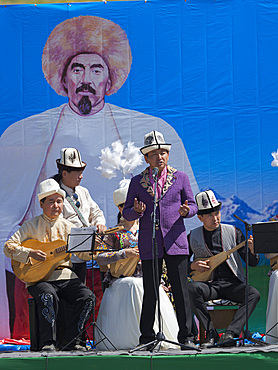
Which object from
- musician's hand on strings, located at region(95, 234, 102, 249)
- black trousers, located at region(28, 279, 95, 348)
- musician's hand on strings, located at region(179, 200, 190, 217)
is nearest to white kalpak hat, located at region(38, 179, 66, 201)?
musician's hand on strings, located at region(95, 234, 102, 249)

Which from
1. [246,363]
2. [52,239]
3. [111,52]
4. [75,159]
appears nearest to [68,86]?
[111,52]

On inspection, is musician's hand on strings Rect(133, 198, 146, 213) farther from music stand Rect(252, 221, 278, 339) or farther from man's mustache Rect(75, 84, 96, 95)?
man's mustache Rect(75, 84, 96, 95)

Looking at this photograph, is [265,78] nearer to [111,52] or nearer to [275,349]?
[111,52]

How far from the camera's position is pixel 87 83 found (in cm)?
680

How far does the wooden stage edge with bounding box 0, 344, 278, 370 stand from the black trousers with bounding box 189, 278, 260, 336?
0.76m

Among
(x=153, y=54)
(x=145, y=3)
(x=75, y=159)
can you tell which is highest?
(x=145, y=3)

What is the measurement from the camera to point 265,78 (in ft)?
21.6

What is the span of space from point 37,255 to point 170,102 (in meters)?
2.35

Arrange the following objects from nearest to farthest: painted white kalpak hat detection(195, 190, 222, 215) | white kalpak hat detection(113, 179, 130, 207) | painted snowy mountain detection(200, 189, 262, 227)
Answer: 1. painted white kalpak hat detection(195, 190, 222, 215)
2. white kalpak hat detection(113, 179, 130, 207)
3. painted snowy mountain detection(200, 189, 262, 227)

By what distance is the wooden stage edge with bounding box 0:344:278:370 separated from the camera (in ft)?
14.3

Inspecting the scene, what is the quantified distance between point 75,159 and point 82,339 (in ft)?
5.98

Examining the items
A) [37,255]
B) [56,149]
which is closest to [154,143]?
[37,255]

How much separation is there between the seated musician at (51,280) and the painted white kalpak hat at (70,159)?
557 millimetres

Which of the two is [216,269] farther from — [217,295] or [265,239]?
[265,239]
